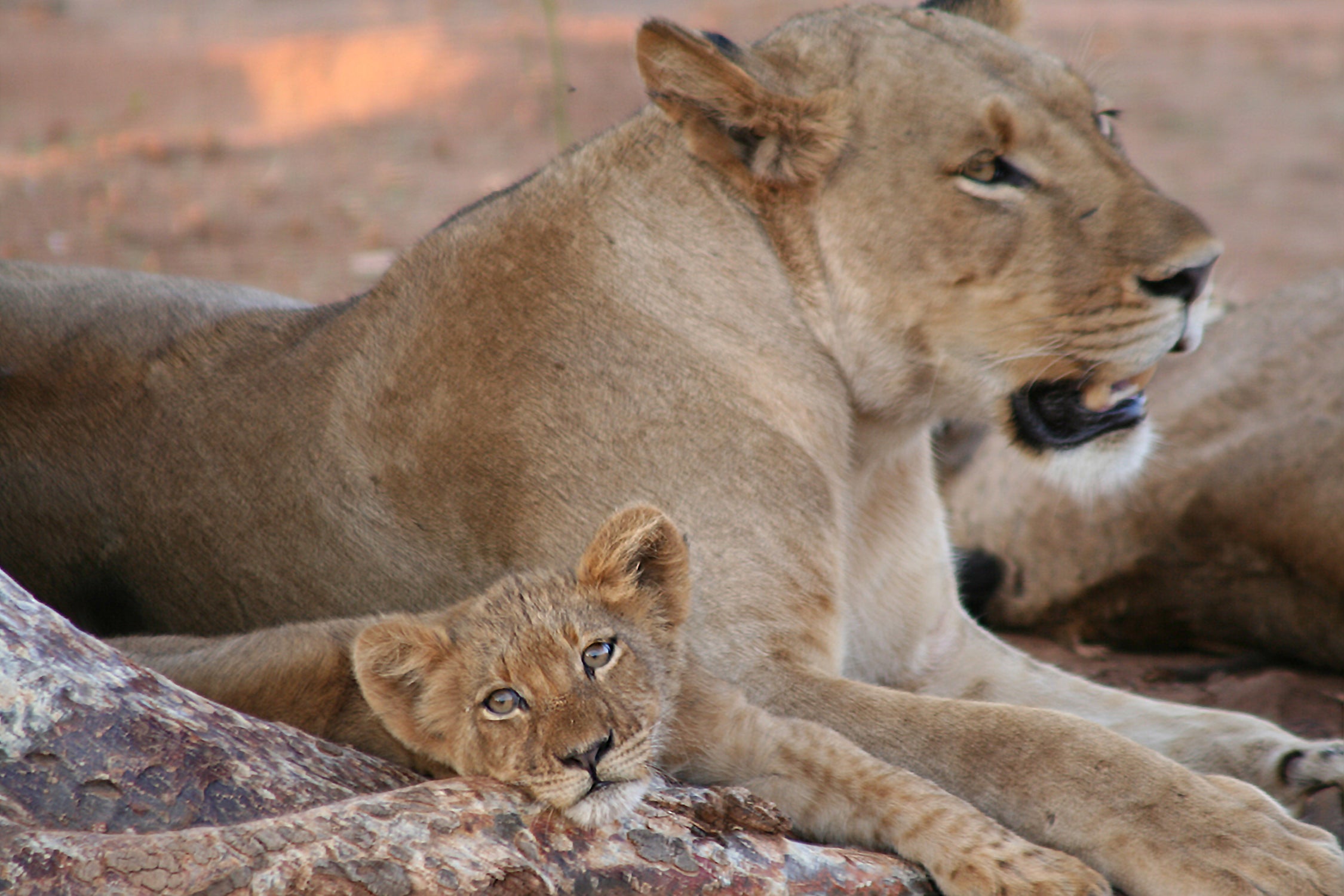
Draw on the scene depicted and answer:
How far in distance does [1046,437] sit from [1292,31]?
45.9 feet

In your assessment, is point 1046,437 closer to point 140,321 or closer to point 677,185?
point 677,185

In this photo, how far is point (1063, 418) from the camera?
118 inches

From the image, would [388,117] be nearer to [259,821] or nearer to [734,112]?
[734,112]

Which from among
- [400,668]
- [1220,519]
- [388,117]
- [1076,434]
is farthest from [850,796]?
[388,117]

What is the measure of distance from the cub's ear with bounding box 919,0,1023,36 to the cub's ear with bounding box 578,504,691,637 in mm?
1601

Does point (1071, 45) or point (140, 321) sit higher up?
point (1071, 45)

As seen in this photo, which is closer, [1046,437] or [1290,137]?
[1046,437]

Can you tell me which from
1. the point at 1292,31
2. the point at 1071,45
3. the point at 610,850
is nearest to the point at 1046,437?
the point at 610,850

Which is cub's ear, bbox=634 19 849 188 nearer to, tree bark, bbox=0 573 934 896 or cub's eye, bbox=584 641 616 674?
cub's eye, bbox=584 641 616 674

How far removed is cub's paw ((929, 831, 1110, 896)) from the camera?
2.18 metres

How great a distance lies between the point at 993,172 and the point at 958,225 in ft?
0.43

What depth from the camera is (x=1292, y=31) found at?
49.5 ft

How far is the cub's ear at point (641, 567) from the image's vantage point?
92.3 inches

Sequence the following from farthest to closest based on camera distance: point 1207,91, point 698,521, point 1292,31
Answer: point 1292,31, point 1207,91, point 698,521
